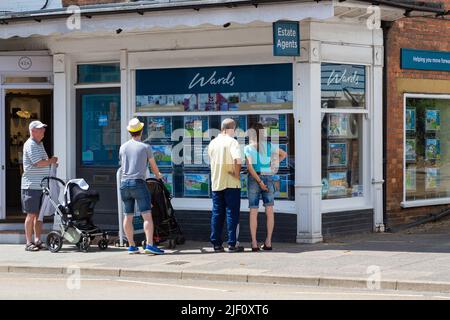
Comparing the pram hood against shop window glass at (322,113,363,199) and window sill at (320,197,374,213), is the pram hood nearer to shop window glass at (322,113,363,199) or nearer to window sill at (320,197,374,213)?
window sill at (320,197,374,213)

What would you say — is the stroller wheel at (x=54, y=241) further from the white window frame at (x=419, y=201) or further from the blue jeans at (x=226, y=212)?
the white window frame at (x=419, y=201)

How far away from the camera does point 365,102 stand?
688 inches

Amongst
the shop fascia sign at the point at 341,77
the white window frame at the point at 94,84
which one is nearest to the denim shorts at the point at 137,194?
the white window frame at the point at 94,84

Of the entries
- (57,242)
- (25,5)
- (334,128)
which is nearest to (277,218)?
(334,128)

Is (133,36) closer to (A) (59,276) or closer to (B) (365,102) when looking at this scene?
(B) (365,102)

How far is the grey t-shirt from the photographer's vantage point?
Answer: 15141 millimetres

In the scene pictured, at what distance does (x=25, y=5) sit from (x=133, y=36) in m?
2.63

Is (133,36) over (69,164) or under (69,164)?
over

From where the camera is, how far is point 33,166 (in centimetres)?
1611

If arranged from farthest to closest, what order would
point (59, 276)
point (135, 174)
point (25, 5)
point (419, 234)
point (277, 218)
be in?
point (25, 5) → point (419, 234) → point (277, 218) → point (135, 174) → point (59, 276)

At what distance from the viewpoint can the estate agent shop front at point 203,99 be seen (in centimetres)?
1611

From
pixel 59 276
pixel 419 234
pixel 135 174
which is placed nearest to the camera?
pixel 59 276

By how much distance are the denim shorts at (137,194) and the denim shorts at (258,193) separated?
1.57 meters

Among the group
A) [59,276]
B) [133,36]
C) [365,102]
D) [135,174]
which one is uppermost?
[133,36]
